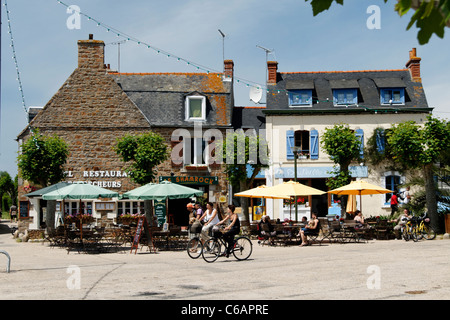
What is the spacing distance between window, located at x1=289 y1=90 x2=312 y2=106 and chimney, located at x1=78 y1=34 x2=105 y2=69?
10.4 metres

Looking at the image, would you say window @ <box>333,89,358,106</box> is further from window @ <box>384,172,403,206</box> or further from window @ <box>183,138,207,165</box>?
window @ <box>183,138,207,165</box>

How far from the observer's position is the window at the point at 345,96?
29.4 m

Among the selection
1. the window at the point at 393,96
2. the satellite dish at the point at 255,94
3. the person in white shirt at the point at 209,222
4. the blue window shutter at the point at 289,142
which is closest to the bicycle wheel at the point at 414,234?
the person in white shirt at the point at 209,222

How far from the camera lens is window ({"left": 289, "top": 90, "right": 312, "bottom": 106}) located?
2956 centimetres

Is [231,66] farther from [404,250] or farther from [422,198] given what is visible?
[404,250]

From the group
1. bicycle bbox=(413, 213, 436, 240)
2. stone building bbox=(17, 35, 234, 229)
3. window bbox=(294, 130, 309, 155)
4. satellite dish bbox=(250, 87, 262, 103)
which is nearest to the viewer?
bicycle bbox=(413, 213, 436, 240)

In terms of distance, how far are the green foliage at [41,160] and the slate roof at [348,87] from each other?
39.4 ft

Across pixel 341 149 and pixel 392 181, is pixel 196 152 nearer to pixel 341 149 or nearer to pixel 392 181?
pixel 341 149

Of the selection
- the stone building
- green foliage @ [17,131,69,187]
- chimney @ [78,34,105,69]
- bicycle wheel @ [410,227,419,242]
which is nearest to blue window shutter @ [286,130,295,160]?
the stone building

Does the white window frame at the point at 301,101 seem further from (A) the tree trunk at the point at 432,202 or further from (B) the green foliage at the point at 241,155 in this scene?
(A) the tree trunk at the point at 432,202

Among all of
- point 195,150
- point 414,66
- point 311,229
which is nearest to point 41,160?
point 195,150

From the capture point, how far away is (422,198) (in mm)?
22938
